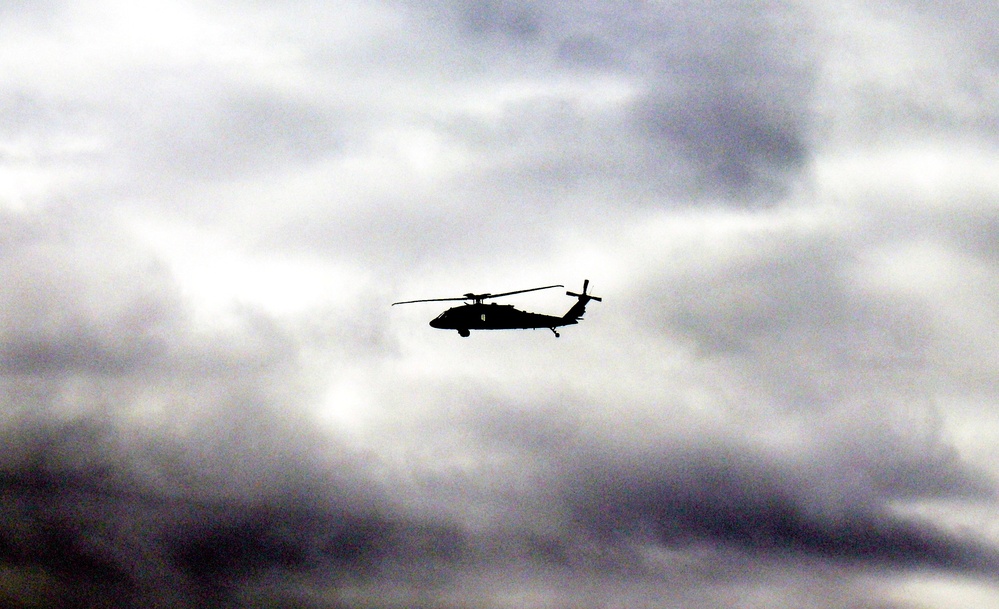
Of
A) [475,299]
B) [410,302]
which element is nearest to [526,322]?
[475,299]

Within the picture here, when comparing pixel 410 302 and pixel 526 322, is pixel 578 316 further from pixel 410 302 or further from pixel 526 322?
pixel 410 302

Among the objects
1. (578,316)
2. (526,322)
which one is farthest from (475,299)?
(578,316)

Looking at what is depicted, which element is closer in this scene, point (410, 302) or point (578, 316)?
point (410, 302)

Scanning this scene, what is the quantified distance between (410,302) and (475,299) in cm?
1097

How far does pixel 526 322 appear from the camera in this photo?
153375 mm

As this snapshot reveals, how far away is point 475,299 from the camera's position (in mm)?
150500

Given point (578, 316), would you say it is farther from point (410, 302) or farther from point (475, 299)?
point (410, 302)

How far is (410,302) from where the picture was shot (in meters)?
146

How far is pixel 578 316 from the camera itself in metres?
161

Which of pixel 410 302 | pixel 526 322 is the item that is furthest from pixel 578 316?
pixel 410 302

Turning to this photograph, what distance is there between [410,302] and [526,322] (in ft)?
64.8

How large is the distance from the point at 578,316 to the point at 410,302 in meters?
31.0

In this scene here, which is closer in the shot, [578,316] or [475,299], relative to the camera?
[475,299]
